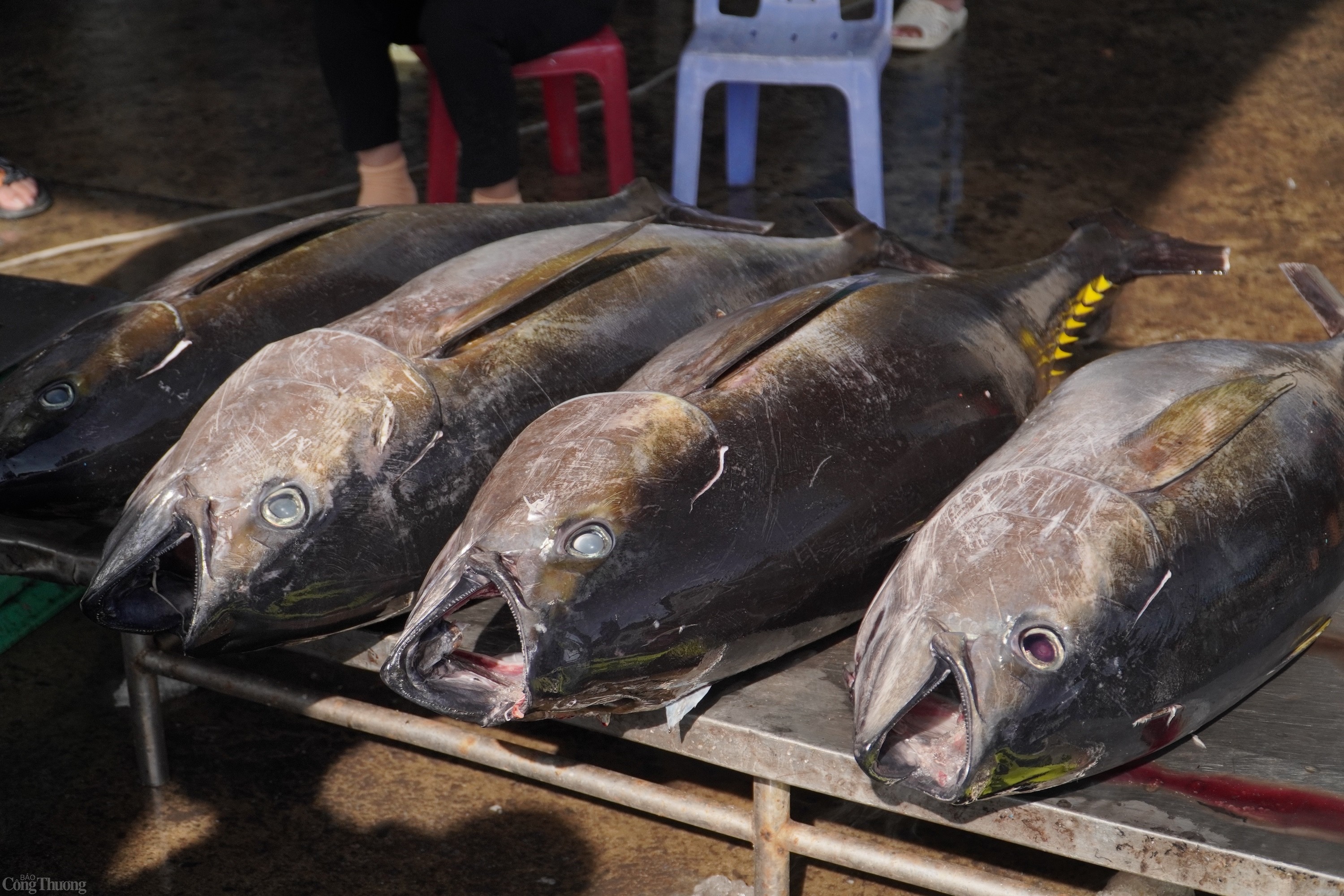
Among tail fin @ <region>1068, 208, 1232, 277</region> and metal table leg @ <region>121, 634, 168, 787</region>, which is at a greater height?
tail fin @ <region>1068, 208, 1232, 277</region>

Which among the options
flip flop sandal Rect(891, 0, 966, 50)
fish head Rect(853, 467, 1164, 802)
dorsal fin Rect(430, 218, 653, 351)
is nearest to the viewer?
fish head Rect(853, 467, 1164, 802)

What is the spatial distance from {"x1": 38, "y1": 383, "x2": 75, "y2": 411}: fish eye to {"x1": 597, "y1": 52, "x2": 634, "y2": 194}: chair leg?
2.63 metres

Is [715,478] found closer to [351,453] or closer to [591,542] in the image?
[591,542]

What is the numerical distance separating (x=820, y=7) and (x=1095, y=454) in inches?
134

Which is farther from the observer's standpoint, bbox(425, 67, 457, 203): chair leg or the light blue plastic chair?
bbox(425, 67, 457, 203): chair leg

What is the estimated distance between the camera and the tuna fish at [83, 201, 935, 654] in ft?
7.65

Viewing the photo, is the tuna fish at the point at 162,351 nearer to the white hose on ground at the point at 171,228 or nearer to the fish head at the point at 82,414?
the fish head at the point at 82,414

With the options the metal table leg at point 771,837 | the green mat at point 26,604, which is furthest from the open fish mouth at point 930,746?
the green mat at point 26,604

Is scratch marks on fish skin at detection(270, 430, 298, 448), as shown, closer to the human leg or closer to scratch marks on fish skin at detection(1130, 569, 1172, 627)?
scratch marks on fish skin at detection(1130, 569, 1172, 627)

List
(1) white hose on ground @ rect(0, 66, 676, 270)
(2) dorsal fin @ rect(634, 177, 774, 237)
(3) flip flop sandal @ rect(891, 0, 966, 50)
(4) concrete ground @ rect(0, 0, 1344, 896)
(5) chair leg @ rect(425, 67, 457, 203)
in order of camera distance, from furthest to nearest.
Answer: (3) flip flop sandal @ rect(891, 0, 966, 50)
(1) white hose on ground @ rect(0, 66, 676, 270)
(5) chair leg @ rect(425, 67, 457, 203)
(2) dorsal fin @ rect(634, 177, 774, 237)
(4) concrete ground @ rect(0, 0, 1344, 896)

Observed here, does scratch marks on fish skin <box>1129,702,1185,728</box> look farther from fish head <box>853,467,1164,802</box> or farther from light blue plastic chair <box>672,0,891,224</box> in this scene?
light blue plastic chair <box>672,0,891,224</box>

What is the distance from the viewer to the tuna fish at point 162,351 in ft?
8.76

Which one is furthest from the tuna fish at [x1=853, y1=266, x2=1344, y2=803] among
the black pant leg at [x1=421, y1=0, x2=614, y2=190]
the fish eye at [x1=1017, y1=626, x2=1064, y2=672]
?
the black pant leg at [x1=421, y1=0, x2=614, y2=190]

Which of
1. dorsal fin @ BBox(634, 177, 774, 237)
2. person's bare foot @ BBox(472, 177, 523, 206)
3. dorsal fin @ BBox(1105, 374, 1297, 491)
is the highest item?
dorsal fin @ BBox(1105, 374, 1297, 491)
